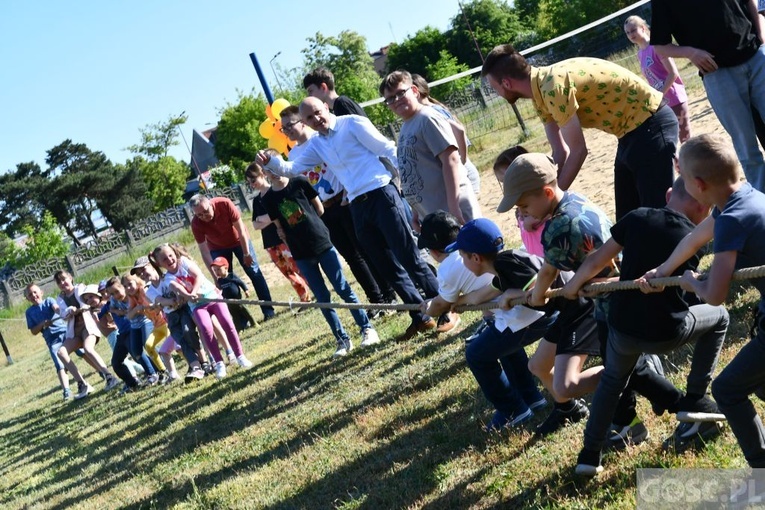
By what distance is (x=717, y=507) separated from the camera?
128 inches

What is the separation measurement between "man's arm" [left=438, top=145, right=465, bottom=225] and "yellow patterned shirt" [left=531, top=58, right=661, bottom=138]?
1.12m

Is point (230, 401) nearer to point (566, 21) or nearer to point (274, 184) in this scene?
point (274, 184)

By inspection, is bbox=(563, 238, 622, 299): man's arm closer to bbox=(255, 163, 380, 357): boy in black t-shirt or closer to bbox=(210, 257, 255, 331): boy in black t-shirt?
bbox=(255, 163, 380, 357): boy in black t-shirt

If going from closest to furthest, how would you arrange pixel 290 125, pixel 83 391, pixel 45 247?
pixel 290 125 → pixel 83 391 → pixel 45 247

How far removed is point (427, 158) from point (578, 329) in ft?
8.86

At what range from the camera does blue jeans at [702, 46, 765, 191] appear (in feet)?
18.1

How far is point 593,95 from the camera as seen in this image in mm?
5117

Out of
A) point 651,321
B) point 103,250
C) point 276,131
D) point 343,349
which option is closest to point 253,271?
point 276,131

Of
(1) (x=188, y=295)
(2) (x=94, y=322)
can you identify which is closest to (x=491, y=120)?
(2) (x=94, y=322)

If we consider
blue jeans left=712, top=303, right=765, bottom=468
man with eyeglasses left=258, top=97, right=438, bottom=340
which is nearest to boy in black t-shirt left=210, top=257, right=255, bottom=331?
man with eyeglasses left=258, top=97, right=438, bottom=340

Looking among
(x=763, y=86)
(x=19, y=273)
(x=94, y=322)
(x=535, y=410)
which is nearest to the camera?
(x=535, y=410)

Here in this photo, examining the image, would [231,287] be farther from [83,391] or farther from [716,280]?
[716,280]

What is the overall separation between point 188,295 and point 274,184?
1698 mm

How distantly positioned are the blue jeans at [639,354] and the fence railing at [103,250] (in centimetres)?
3623
